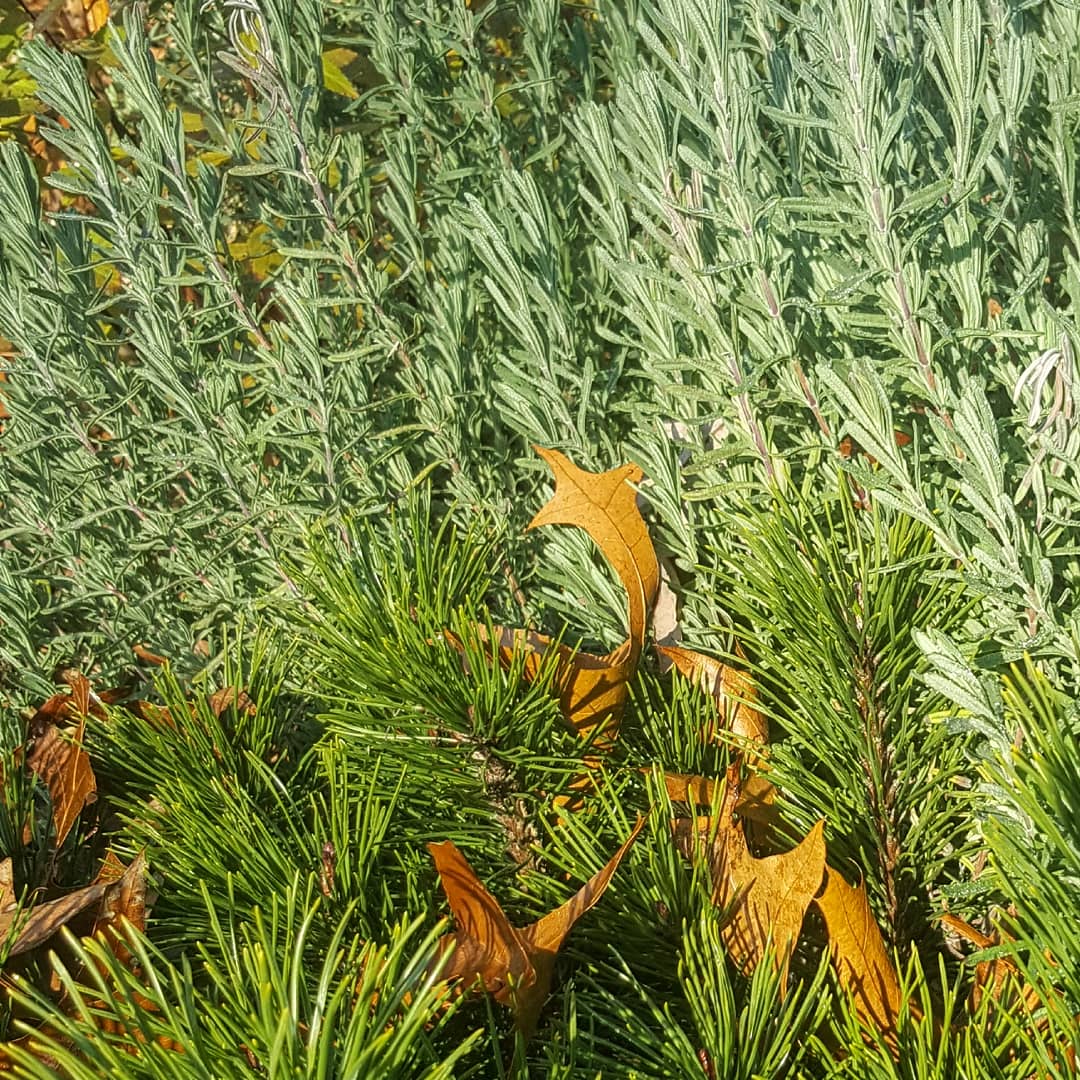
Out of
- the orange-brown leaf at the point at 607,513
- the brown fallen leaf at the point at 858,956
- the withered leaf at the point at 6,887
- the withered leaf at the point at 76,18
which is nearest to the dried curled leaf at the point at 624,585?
the orange-brown leaf at the point at 607,513

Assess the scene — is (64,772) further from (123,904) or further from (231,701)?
(123,904)

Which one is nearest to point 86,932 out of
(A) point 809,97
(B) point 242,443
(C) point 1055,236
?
(B) point 242,443

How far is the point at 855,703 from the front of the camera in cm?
122

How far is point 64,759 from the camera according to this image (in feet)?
4.87

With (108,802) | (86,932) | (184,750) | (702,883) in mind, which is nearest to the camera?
(702,883)

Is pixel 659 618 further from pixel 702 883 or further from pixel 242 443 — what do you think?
pixel 242 443

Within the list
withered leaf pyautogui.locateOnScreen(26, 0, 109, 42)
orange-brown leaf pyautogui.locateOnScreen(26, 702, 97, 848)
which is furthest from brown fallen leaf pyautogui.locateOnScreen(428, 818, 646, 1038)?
withered leaf pyautogui.locateOnScreen(26, 0, 109, 42)

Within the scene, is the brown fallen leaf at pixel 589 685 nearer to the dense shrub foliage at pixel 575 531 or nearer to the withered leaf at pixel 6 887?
the dense shrub foliage at pixel 575 531

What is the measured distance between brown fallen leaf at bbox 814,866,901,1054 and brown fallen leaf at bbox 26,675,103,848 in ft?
2.92

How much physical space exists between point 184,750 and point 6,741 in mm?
362

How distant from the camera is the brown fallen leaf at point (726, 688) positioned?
1.34m

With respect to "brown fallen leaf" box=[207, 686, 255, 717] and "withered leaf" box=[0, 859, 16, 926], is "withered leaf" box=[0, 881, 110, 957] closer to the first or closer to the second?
"withered leaf" box=[0, 859, 16, 926]

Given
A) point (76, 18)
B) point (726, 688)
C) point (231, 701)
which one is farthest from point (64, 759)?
point (76, 18)

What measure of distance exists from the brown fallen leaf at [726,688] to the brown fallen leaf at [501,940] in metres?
0.35
